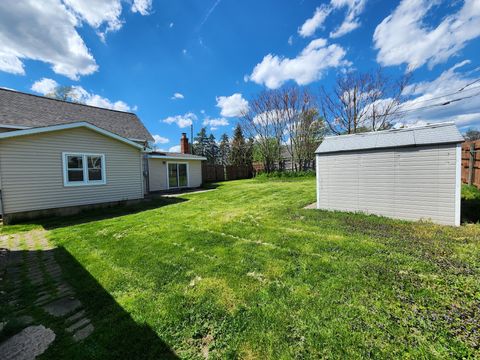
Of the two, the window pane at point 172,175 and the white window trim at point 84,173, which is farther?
the window pane at point 172,175

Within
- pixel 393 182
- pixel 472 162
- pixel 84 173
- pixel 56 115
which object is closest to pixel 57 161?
pixel 84 173

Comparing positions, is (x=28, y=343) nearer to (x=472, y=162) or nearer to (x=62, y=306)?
(x=62, y=306)

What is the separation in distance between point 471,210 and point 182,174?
14973 millimetres

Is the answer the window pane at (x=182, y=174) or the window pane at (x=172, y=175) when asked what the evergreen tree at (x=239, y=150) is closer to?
the window pane at (x=182, y=174)

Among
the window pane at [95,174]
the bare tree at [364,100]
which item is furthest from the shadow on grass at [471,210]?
the bare tree at [364,100]

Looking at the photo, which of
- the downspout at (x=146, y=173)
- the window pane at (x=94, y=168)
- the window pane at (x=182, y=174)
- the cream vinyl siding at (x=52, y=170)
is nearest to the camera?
the cream vinyl siding at (x=52, y=170)

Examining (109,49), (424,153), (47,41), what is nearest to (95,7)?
(109,49)

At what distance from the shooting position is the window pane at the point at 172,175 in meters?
15.0

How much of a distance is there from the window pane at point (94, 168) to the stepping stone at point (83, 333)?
27.5 ft

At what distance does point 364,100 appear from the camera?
17.5m

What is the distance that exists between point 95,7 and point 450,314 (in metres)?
13.3

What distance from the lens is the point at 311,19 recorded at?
10.2 metres

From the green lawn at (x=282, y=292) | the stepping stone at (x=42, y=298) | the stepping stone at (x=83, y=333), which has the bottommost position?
the stepping stone at (x=42, y=298)

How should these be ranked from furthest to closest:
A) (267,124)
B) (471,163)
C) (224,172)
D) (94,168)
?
1. (224,172)
2. (267,124)
3. (94,168)
4. (471,163)
